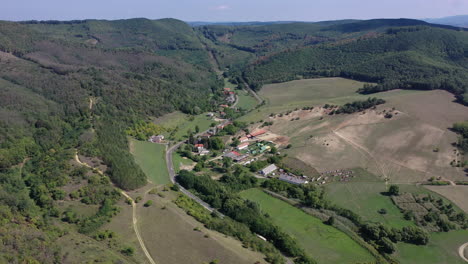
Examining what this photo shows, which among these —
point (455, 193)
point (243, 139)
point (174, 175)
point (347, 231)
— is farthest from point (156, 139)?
point (455, 193)

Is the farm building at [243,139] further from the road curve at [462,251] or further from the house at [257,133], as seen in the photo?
the road curve at [462,251]

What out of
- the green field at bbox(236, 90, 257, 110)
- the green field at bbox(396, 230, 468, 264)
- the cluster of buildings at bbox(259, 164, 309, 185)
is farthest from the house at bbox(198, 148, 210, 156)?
the green field at bbox(396, 230, 468, 264)

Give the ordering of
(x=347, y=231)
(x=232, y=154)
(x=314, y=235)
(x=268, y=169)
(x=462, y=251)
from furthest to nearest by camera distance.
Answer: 1. (x=232, y=154)
2. (x=268, y=169)
3. (x=347, y=231)
4. (x=314, y=235)
5. (x=462, y=251)

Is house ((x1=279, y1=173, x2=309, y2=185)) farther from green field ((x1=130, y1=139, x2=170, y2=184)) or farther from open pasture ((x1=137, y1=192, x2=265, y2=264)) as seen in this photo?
green field ((x1=130, y1=139, x2=170, y2=184))

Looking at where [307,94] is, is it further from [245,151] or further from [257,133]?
[245,151]

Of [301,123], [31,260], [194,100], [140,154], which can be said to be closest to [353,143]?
[301,123]

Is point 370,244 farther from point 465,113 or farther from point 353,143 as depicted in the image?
point 465,113
